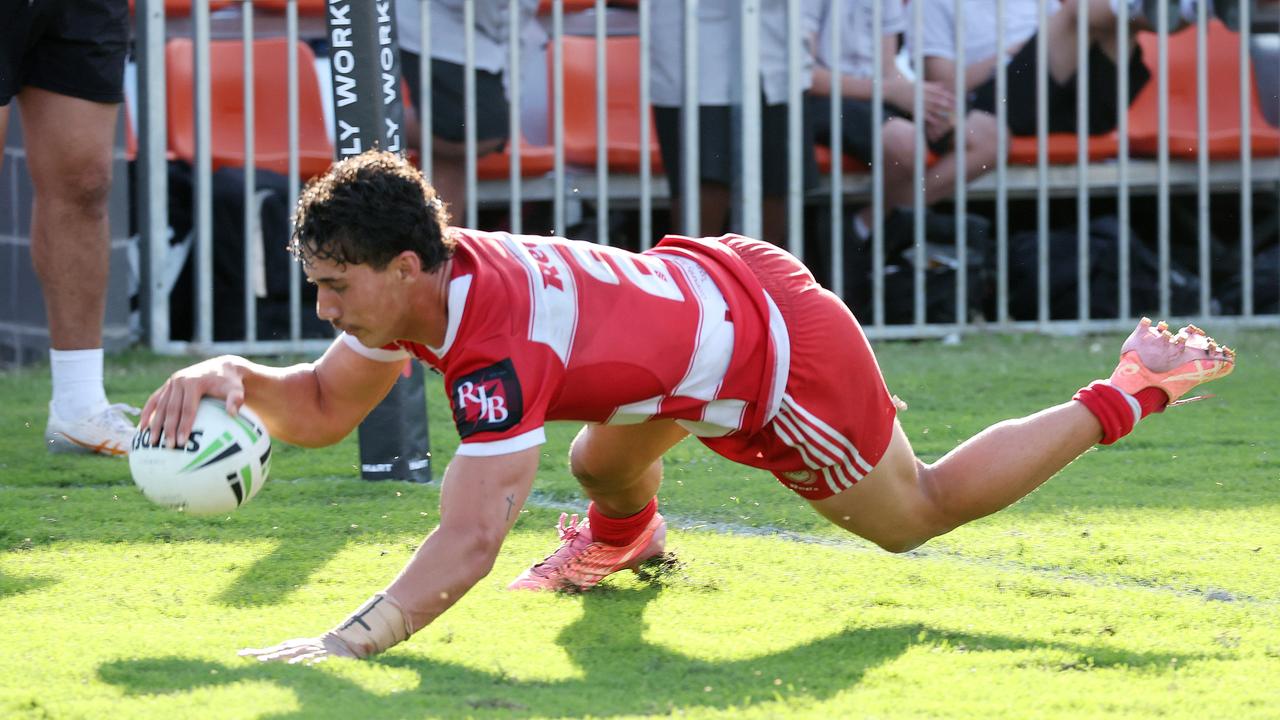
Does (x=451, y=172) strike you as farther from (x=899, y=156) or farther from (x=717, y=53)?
(x=899, y=156)

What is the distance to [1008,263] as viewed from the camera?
823 centimetres

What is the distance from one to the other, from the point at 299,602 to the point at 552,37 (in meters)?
4.67

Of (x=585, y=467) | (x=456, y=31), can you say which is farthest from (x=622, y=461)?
(x=456, y=31)

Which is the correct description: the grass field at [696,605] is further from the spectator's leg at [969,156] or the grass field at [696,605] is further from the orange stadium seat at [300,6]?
the orange stadium seat at [300,6]

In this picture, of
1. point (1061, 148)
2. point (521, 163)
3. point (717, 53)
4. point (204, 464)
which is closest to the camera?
point (204, 464)

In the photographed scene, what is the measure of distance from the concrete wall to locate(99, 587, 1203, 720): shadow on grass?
4535 millimetres

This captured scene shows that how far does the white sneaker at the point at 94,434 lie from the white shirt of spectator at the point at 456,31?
2.77 m

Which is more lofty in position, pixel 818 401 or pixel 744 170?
pixel 744 170

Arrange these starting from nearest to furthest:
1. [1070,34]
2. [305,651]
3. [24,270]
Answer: [305,651], [24,270], [1070,34]

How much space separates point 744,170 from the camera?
24.8 ft

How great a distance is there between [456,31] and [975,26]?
2449mm

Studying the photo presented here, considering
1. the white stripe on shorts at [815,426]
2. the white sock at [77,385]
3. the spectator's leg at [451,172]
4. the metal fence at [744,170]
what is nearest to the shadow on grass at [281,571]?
the white stripe on shorts at [815,426]

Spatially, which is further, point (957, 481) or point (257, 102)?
point (257, 102)

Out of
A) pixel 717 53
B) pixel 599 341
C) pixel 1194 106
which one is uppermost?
pixel 717 53
